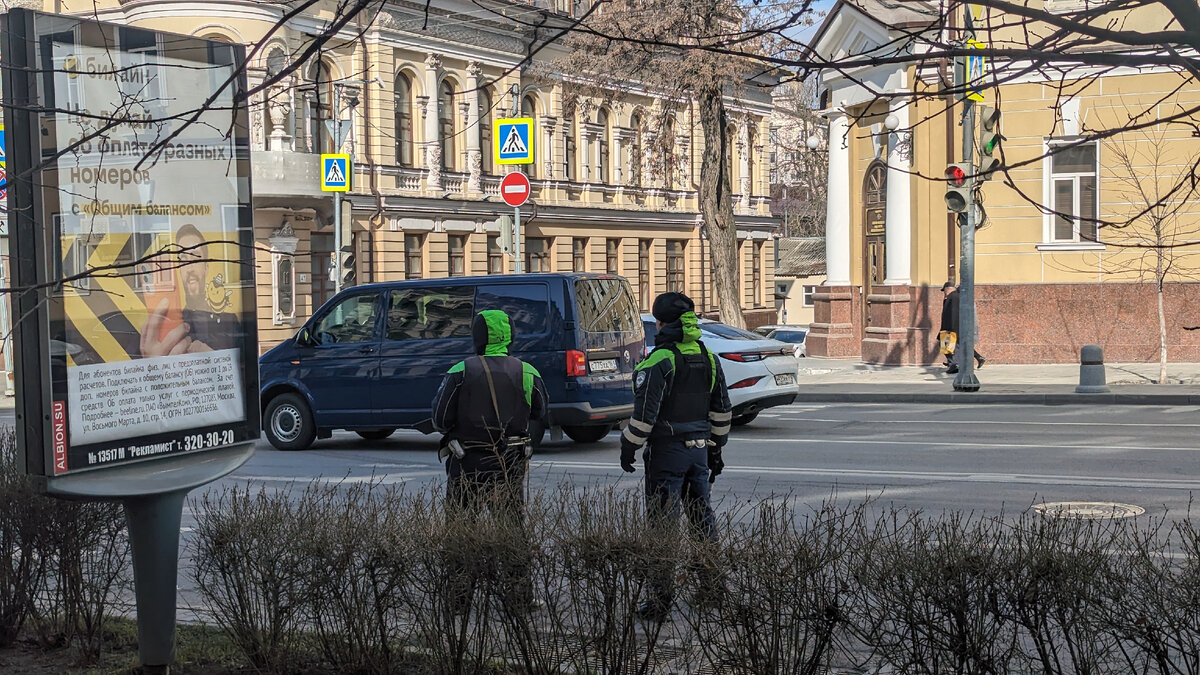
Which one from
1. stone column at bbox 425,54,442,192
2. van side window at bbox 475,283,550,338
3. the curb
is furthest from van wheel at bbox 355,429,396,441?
stone column at bbox 425,54,442,192

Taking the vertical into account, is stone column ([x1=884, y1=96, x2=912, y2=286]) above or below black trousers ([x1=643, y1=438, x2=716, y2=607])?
above

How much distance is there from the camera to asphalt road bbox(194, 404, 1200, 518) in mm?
11031

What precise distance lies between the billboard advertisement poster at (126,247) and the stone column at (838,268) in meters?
25.5

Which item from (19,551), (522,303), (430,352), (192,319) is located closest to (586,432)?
(522,303)

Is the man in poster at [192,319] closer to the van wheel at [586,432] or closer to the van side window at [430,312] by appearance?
the van side window at [430,312]

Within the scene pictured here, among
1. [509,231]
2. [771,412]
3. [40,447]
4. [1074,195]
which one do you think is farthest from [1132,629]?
[1074,195]

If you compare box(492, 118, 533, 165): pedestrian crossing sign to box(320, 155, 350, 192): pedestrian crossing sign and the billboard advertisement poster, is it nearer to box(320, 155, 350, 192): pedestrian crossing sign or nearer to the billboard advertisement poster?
box(320, 155, 350, 192): pedestrian crossing sign

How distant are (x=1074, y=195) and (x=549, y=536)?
22.3m

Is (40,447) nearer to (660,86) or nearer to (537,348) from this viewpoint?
(537,348)

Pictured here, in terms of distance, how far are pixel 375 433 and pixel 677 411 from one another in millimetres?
9771

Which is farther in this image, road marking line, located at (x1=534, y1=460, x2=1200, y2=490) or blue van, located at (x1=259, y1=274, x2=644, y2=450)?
blue van, located at (x1=259, y1=274, x2=644, y2=450)

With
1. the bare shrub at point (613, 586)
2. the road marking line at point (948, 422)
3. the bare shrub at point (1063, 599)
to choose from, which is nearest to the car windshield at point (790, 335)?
the road marking line at point (948, 422)

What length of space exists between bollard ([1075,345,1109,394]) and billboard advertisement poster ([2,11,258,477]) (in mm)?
15994

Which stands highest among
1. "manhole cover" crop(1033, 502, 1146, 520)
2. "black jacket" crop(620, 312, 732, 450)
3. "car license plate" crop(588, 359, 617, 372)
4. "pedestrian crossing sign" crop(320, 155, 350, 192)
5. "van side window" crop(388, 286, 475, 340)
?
"pedestrian crossing sign" crop(320, 155, 350, 192)
